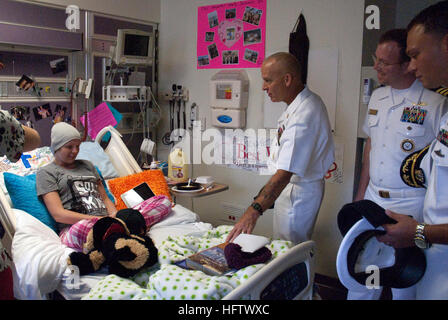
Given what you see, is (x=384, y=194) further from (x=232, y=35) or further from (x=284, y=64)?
(x=232, y=35)

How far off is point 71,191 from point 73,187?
3 centimetres

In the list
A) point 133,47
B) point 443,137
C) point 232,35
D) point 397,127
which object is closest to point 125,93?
point 133,47

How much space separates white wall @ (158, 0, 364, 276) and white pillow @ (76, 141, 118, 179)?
3.83ft

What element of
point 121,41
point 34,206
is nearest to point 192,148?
point 121,41

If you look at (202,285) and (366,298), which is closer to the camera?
(202,285)

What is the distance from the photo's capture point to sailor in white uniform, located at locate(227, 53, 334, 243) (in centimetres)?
216

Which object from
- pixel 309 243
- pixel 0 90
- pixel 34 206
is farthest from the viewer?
pixel 0 90

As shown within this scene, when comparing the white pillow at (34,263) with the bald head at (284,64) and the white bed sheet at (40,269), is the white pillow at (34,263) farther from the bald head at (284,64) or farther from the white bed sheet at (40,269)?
the bald head at (284,64)

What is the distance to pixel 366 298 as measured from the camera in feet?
6.48

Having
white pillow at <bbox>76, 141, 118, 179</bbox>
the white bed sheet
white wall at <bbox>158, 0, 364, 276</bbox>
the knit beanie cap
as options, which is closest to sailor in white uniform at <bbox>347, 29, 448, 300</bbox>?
white wall at <bbox>158, 0, 364, 276</bbox>

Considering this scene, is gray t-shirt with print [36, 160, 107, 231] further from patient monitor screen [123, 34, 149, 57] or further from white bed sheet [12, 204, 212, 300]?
patient monitor screen [123, 34, 149, 57]
